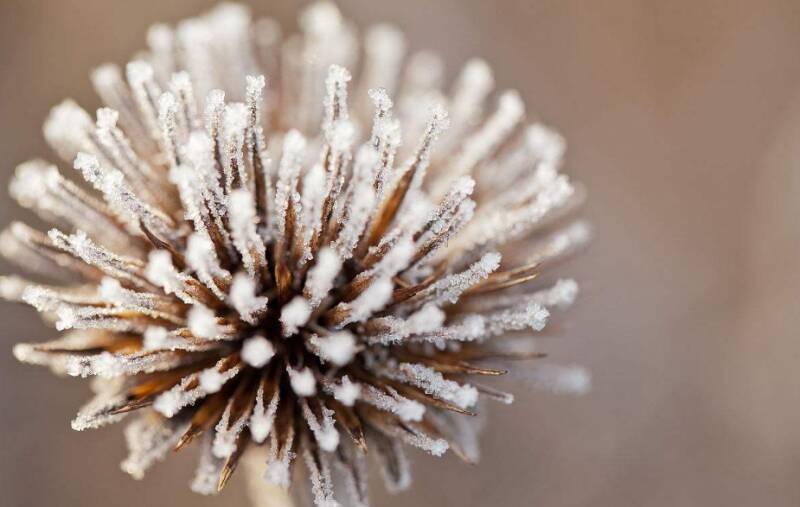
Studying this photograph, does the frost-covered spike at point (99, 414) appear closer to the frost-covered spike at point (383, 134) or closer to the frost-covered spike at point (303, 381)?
the frost-covered spike at point (303, 381)

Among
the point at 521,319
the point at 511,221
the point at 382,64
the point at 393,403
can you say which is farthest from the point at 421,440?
the point at 382,64

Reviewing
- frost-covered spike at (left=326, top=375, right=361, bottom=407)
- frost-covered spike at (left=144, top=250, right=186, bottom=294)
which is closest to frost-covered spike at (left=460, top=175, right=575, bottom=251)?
frost-covered spike at (left=326, top=375, right=361, bottom=407)

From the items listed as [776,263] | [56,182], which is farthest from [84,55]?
[776,263]

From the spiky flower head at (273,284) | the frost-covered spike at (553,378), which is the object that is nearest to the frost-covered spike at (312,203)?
the spiky flower head at (273,284)

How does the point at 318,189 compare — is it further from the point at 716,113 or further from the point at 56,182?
the point at 716,113

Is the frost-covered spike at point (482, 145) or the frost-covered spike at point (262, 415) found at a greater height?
the frost-covered spike at point (482, 145)
